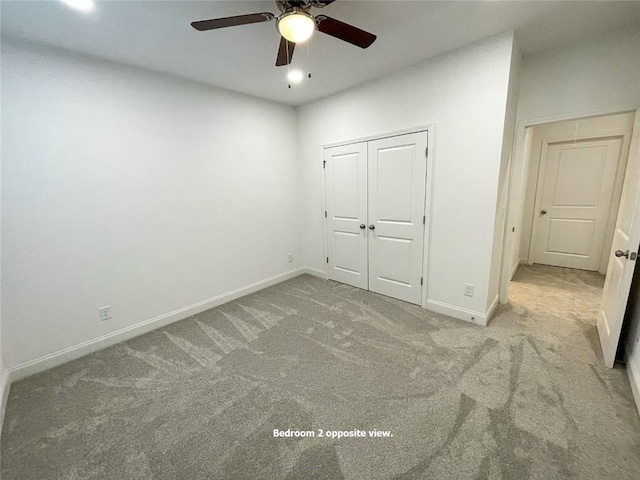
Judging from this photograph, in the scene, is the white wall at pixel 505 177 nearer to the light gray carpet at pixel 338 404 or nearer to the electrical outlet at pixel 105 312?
the light gray carpet at pixel 338 404

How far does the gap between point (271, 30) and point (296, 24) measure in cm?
68

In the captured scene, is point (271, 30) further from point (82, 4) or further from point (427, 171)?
point (427, 171)

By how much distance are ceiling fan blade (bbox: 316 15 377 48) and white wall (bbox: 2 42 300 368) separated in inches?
74.4

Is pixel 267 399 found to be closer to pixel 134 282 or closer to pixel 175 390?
pixel 175 390

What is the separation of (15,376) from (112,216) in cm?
141

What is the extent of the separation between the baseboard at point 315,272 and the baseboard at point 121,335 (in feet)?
2.72

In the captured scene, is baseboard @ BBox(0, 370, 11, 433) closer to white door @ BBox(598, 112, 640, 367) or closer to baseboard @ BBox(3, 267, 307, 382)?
baseboard @ BBox(3, 267, 307, 382)

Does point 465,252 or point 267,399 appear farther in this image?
point 465,252

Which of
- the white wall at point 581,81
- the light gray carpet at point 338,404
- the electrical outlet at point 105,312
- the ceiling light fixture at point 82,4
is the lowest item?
the light gray carpet at point 338,404

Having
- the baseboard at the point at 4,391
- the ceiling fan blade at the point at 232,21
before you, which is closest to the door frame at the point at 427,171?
the ceiling fan blade at the point at 232,21

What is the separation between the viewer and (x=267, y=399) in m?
1.77

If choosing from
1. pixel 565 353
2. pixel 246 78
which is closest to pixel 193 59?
pixel 246 78

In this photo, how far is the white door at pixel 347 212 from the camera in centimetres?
331

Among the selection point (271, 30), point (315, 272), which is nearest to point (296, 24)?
point (271, 30)
